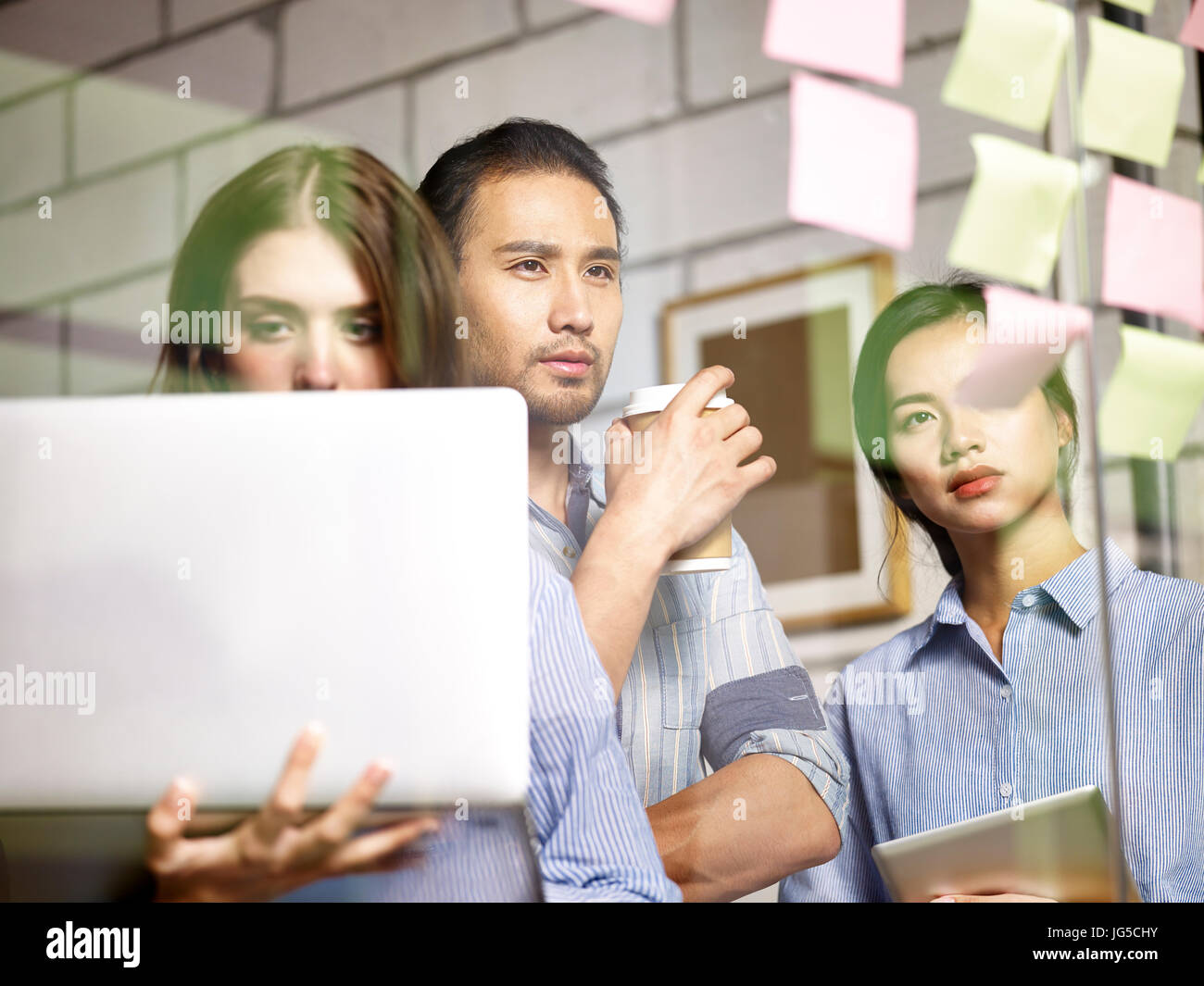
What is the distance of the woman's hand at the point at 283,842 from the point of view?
0.59 m

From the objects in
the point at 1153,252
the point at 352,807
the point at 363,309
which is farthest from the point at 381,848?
the point at 1153,252

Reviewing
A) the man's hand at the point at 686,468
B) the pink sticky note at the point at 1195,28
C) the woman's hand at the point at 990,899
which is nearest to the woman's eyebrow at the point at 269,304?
the man's hand at the point at 686,468

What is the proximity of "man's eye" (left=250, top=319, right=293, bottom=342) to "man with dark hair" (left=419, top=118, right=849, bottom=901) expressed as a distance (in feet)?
0.42

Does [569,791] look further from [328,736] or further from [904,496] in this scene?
[904,496]

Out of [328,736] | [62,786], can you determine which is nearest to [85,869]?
[62,786]

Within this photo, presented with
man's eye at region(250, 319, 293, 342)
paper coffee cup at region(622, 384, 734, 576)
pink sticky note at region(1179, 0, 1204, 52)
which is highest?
pink sticky note at region(1179, 0, 1204, 52)

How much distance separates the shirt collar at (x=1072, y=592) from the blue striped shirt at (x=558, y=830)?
0.85ft

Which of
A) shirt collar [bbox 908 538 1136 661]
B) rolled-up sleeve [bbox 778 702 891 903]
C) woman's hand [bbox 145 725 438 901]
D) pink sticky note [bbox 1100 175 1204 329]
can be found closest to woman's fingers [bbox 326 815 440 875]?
woman's hand [bbox 145 725 438 901]

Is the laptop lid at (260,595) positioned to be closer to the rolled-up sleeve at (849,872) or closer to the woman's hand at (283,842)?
the woman's hand at (283,842)

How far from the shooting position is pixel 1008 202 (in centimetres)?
83

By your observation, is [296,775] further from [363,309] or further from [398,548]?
[363,309]

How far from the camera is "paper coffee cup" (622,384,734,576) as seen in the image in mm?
737

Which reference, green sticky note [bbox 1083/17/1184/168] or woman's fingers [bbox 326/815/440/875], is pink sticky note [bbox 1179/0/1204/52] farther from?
woman's fingers [bbox 326/815/440/875]

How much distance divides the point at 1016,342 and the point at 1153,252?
0.49 ft
